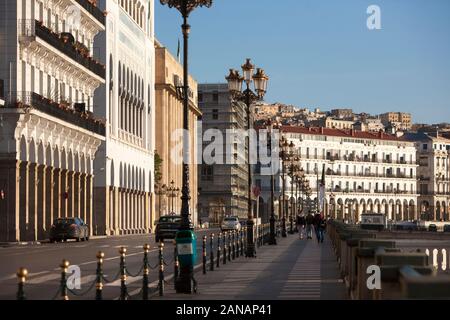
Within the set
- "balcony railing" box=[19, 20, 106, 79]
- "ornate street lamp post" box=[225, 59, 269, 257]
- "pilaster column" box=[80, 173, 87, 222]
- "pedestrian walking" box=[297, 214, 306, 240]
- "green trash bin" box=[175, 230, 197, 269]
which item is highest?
"balcony railing" box=[19, 20, 106, 79]

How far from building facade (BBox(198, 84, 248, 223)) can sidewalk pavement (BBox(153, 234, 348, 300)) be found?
14690cm

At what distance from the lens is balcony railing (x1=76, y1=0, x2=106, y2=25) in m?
77.8

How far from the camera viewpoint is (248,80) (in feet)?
156

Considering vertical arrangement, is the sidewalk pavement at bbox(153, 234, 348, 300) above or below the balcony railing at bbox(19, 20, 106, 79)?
below

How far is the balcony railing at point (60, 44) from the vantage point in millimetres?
63406

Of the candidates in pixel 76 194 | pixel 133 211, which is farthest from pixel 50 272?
pixel 133 211

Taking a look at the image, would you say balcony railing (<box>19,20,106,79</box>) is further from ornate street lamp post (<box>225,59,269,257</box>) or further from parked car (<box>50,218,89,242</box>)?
ornate street lamp post (<box>225,59,269,257</box>)

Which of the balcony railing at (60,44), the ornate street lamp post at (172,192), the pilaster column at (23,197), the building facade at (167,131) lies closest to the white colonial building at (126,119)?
the balcony railing at (60,44)

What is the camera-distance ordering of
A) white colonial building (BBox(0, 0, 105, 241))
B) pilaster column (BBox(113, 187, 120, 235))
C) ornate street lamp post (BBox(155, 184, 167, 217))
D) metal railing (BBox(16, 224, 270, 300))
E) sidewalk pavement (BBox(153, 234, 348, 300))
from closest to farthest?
metal railing (BBox(16, 224, 270, 300))
sidewalk pavement (BBox(153, 234, 348, 300))
white colonial building (BBox(0, 0, 105, 241))
pilaster column (BBox(113, 187, 120, 235))
ornate street lamp post (BBox(155, 184, 167, 217))

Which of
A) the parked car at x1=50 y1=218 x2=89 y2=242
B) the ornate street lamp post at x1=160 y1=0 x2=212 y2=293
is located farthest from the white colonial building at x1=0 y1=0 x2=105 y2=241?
the ornate street lamp post at x1=160 y1=0 x2=212 y2=293

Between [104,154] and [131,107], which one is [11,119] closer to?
[104,154]

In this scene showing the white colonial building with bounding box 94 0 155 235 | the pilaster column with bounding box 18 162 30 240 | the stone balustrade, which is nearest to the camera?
the stone balustrade

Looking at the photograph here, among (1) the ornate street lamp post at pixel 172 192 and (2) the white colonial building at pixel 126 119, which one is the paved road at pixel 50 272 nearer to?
(2) the white colonial building at pixel 126 119
